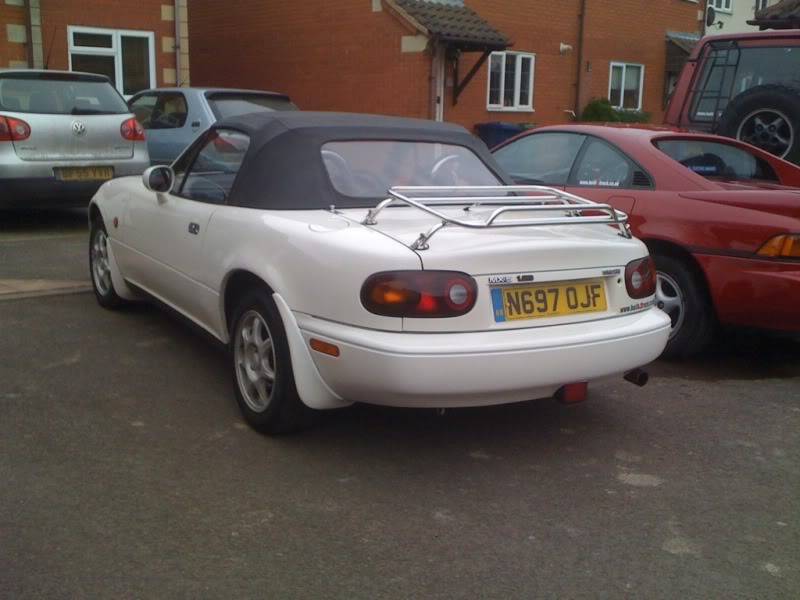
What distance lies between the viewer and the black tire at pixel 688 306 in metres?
5.50

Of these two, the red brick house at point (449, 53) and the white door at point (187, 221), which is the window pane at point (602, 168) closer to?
the white door at point (187, 221)

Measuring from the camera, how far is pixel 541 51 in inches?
810

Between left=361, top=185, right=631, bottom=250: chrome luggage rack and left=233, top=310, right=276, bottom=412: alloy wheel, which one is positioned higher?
left=361, top=185, right=631, bottom=250: chrome luggage rack

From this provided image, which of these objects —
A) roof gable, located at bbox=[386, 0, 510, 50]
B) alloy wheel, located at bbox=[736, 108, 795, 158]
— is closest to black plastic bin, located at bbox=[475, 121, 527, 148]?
roof gable, located at bbox=[386, 0, 510, 50]

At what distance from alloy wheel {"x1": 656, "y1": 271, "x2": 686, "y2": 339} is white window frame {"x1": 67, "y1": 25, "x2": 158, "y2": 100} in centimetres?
1198

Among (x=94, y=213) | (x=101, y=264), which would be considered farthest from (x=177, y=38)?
(x=101, y=264)

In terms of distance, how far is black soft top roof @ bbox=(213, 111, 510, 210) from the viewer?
4410mm

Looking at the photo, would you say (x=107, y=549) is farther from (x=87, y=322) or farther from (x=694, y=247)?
(x=694, y=247)

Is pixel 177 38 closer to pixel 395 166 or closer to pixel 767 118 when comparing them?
pixel 767 118

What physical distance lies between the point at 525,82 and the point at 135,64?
8.52 metres

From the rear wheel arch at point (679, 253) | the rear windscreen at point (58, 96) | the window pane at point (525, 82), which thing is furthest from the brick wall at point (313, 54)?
the rear wheel arch at point (679, 253)

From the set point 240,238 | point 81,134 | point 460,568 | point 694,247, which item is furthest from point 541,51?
point 460,568

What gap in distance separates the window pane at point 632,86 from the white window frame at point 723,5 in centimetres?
561

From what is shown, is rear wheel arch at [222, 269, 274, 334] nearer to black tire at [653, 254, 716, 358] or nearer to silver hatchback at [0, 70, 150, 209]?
black tire at [653, 254, 716, 358]
